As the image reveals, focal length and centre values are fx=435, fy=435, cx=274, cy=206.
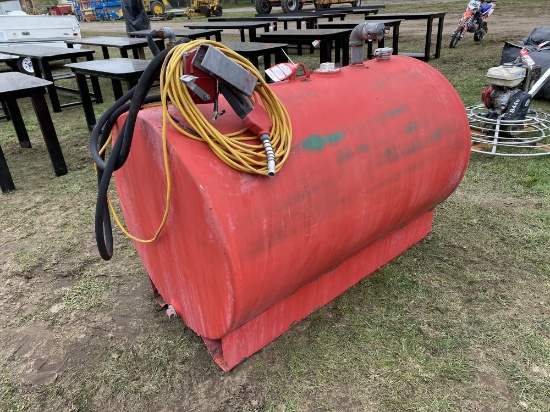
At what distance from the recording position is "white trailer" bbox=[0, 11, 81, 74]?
912 centimetres

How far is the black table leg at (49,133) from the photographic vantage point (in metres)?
4.02

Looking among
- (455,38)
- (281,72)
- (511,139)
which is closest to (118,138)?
(281,72)

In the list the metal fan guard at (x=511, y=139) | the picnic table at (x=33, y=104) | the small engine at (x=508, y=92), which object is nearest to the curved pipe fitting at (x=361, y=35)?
the metal fan guard at (x=511, y=139)

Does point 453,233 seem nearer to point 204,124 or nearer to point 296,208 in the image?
point 296,208

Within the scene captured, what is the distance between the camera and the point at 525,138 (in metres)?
4.22

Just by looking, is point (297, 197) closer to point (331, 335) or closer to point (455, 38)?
point (331, 335)

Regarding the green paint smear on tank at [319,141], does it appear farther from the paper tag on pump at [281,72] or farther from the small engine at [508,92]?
the small engine at [508,92]

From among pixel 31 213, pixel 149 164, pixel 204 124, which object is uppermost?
pixel 204 124

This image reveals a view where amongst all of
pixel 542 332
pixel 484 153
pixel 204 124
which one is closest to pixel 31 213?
pixel 204 124

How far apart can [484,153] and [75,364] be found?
379 centimetres

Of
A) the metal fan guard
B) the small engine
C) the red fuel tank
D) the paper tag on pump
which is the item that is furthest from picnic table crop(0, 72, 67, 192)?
the small engine

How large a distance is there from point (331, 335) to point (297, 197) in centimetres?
88

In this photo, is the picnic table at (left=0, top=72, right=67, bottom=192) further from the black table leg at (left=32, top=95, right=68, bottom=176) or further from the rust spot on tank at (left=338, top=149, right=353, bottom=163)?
the rust spot on tank at (left=338, top=149, right=353, bottom=163)

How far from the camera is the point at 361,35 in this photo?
2393 millimetres
